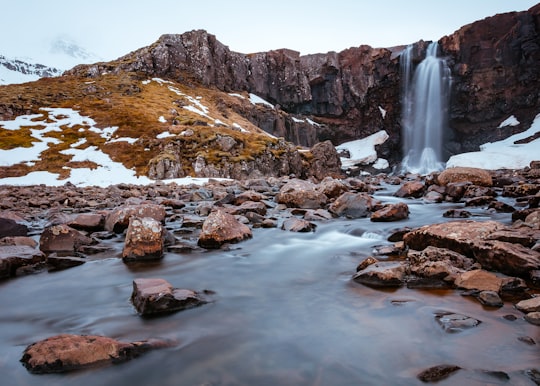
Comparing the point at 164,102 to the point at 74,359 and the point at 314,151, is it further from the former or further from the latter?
the point at 74,359

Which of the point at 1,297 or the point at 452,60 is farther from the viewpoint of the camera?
the point at 452,60

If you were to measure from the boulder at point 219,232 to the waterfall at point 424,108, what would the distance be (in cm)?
6820

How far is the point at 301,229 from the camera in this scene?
8.90m

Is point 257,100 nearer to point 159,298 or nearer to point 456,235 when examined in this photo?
point 456,235

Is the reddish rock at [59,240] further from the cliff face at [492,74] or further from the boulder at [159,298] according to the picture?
the cliff face at [492,74]

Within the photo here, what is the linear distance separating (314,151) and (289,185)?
3365 centimetres

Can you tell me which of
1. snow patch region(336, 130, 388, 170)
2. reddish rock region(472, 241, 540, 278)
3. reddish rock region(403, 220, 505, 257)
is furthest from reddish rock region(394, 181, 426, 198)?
snow patch region(336, 130, 388, 170)

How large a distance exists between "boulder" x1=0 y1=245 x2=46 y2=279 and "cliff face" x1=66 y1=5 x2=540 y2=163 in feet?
240

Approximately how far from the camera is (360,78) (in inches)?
3371

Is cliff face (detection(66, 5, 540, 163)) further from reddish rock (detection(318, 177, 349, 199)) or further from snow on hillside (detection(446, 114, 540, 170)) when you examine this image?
reddish rock (detection(318, 177, 349, 199))

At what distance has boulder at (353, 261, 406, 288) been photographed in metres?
4.86

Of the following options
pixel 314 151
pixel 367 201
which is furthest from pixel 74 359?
pixel 314 151

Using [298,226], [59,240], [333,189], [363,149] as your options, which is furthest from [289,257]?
[363,149]

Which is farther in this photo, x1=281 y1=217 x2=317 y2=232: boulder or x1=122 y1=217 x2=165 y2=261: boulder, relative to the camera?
x1=281 y1=217 x2=317 y2=232: boulder
